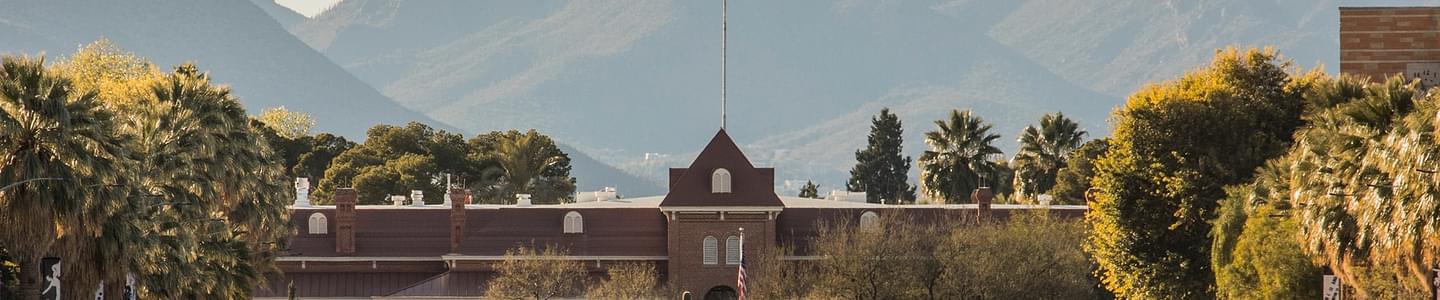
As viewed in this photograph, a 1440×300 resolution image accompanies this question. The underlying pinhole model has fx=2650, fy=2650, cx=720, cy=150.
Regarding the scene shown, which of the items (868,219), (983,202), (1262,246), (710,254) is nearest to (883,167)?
(983,202)

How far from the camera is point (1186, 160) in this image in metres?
73.4

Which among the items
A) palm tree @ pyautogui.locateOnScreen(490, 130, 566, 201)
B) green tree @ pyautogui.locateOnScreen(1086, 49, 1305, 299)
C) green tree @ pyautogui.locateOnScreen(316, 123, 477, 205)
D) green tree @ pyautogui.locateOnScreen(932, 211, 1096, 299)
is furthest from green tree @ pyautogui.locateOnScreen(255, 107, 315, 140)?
green tree @ pyautogui.locateOnScreen(1086, 49, 1305, 299)

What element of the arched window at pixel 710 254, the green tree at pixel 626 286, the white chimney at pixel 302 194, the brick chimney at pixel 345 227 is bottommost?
the green tree at pixel 626 286

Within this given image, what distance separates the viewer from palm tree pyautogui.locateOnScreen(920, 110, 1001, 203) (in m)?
134

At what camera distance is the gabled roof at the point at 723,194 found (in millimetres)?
107688

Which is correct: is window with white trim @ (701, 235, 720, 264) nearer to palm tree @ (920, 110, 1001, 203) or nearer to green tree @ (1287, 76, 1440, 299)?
palm tree @ (920, 110, 1001, 203)

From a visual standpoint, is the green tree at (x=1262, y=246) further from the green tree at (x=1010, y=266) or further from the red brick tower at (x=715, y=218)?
the red brick tower at (x=715, y=218)

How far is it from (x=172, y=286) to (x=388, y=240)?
5131 cm

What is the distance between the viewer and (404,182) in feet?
506

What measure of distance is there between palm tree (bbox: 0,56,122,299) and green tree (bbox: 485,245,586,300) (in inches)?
1808

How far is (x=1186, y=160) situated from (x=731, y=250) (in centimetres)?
3664

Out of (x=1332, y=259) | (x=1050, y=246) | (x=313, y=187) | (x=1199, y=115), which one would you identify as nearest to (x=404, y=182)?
(x=313, y=187)

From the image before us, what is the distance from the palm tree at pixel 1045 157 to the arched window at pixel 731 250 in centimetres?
3527

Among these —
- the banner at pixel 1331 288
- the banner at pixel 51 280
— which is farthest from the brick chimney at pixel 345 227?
the banner at pixel 1331 288
